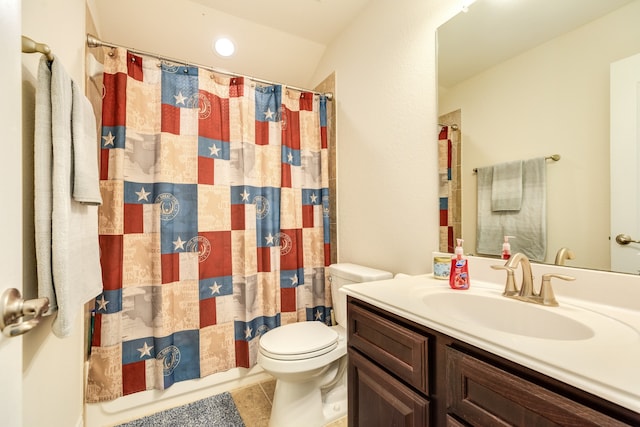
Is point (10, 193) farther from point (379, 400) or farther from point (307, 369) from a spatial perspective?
point (307, 369)

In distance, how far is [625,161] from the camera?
79 cm

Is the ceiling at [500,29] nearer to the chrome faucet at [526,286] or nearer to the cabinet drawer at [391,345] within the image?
the chrome faucet at [526,286]

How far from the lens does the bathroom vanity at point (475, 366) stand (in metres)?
0.46

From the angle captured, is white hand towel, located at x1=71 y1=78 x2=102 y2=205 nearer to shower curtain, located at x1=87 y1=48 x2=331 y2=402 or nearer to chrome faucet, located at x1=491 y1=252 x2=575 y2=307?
shower curtain, located at x1=87 y1=48 x2=331 y2=402

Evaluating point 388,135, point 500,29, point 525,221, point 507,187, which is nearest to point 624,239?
point 525,221

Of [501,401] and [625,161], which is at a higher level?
[625,161]

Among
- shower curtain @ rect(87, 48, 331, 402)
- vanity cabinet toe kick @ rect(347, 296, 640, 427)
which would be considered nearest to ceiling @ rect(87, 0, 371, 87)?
shower curtain @ rect(87, 48, 331, 402)

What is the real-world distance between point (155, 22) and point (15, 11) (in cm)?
159

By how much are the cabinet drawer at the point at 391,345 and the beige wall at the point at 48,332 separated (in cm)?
99

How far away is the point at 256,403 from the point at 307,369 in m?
0.58

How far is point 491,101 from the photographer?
1.12 m

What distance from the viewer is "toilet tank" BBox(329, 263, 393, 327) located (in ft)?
4.86

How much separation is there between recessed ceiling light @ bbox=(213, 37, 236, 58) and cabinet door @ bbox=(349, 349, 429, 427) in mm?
2092

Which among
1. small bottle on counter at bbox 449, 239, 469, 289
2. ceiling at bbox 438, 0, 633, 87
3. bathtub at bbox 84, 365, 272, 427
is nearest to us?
ceiling at bbox 438, 0, 633, 87
